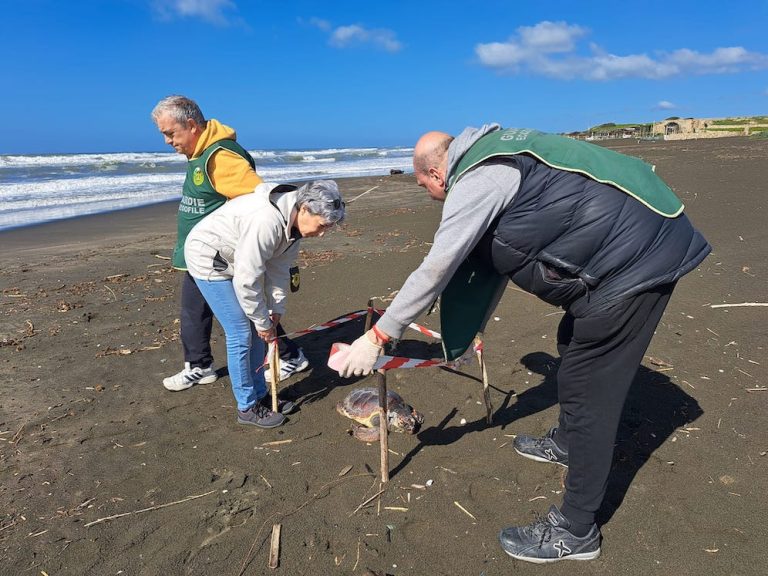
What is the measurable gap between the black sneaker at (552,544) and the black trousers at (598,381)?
3.7 inches

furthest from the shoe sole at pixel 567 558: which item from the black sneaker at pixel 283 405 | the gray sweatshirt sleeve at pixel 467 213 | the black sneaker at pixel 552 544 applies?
the black sneaker at pixel 283 405

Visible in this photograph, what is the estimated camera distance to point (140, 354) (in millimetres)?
5703

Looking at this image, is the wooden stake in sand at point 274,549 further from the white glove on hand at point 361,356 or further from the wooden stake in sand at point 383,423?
the white glove on hand at point 361,356

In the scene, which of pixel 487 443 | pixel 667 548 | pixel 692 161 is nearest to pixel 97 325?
pixel 487 443

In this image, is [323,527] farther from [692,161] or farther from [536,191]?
[692,161]

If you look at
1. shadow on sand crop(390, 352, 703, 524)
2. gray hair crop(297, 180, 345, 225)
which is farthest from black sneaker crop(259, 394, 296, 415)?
gray hair crop(297, 180, 345, 225)

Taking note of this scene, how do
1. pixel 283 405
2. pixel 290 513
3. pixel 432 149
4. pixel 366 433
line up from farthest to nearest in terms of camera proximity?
1. pixel 283 405
2. pixel 366 433
3. pixel 290 513
4. pixel 432 149

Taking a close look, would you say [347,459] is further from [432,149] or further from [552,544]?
[432,149]

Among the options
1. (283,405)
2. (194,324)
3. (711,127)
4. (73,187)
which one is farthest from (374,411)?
(711,127)

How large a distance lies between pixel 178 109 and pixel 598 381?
368 centimetres

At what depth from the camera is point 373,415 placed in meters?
4.25

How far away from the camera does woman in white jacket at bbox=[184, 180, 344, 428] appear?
11.9ft

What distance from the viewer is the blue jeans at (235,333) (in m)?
4.01

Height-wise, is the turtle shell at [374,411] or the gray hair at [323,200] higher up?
the gray hair at [323,200]
